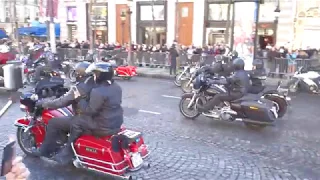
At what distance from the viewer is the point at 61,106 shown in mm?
5023

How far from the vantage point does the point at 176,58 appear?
60.2 ft

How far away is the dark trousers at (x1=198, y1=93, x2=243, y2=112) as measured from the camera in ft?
27.1

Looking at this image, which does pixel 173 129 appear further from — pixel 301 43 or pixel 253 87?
pixel 301 43

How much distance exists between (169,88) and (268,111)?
21.9 ft

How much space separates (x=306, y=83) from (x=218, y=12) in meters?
15.7

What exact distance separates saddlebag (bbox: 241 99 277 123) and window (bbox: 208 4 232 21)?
20.6m

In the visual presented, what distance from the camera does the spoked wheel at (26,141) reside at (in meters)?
5.94

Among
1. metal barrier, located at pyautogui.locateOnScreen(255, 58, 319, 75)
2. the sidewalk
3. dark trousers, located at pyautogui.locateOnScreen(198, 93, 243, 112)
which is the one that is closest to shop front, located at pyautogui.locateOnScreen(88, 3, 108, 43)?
the sidewalk

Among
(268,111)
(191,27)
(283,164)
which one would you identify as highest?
(191,27)

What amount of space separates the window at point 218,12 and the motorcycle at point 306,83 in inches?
577

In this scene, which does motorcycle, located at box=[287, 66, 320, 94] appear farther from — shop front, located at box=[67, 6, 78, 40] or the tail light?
shop front, located at box=[67, 6, 78, 40]

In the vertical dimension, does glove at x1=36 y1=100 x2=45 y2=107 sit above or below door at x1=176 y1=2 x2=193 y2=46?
below

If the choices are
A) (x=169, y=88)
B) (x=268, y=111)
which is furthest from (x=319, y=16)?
(x=268, y=111)

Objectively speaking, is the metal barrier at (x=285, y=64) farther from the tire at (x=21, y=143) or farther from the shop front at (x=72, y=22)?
the shop front at (x=72, y=22)
